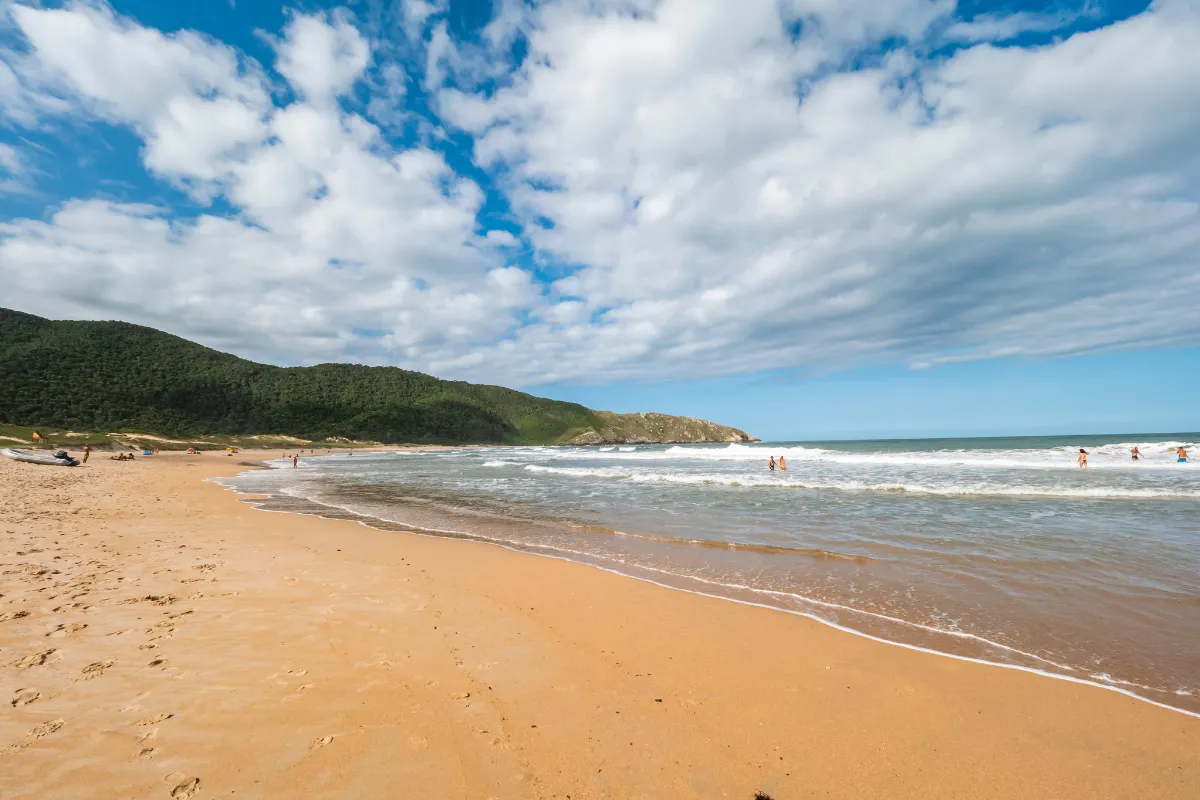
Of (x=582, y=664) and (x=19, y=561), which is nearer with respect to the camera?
(x=582, y=664)

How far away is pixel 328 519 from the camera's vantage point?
1403cm

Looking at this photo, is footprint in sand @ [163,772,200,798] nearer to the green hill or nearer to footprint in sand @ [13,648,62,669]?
footprint in sand @ [13,648,62,669]

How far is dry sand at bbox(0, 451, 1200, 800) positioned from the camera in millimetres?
3064

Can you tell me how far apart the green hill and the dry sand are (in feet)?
268

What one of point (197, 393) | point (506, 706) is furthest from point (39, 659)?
point (197, 393)

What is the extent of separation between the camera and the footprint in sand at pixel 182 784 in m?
2.74

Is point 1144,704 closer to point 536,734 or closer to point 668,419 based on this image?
point 536,734

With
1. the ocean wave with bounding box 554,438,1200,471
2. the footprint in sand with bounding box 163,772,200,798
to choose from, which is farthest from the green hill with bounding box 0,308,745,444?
the footprint in sand with bounding box 163,772,200,798

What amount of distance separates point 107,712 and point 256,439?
92.0 metres

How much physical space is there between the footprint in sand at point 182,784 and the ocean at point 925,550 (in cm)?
600

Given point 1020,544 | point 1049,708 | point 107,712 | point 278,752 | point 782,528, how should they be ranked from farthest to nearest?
point 782,528, point 1020,544, point 1049,708, point 107,712, point 278,752

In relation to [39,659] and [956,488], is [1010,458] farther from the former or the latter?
[39,659]

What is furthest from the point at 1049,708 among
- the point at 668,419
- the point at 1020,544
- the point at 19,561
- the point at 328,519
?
the point at 668,419

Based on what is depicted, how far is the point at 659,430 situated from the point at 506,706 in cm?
17388
